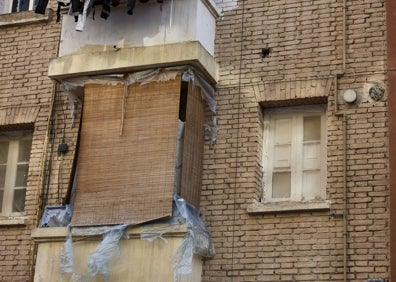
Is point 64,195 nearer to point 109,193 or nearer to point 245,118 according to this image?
point 109,193

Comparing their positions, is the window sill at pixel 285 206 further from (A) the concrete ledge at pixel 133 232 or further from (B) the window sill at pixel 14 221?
(B) the window sill at pixel 14 221

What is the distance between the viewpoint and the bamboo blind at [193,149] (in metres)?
11.8

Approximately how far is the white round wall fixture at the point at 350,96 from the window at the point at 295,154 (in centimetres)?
53

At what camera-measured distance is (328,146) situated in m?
11.7

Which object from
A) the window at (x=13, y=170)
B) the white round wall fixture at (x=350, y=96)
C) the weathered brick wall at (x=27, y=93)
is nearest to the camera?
the white round wall fixture at (x=350, y=96)

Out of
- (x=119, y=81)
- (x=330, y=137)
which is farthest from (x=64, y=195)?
(x=330, y=137)

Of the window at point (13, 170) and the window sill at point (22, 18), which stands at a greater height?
the window sill at point (22, 18)

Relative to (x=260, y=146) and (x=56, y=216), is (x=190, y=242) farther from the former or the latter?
(x=56, y=216)

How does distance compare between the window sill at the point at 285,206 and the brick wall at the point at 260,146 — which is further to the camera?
the window sill at the point at 285,206

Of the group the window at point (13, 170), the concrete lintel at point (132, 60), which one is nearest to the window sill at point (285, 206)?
the concrete lintel at point (132, 60)

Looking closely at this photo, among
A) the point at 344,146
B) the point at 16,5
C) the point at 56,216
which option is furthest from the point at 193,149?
the point at 16,5

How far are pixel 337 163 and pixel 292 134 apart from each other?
97cm

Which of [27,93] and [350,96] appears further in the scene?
[27,93]

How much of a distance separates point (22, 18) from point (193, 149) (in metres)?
4.19
